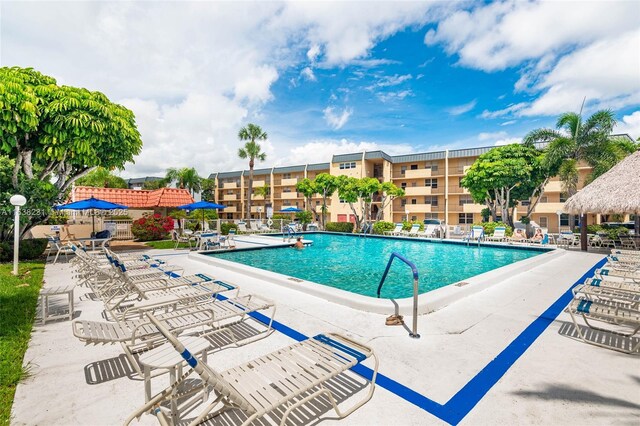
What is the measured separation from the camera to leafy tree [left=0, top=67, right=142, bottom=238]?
1055 cm

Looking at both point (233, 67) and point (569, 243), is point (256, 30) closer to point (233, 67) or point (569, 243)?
point (233, 67)

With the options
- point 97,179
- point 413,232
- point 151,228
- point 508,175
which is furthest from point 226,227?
point 97,179

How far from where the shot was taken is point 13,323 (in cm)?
496

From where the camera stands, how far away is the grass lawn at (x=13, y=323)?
3.19 metres

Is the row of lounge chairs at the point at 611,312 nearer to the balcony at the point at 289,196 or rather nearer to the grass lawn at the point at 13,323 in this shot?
the grass lawn at the point at 13,323

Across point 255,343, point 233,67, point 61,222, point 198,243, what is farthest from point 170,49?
point 61,222

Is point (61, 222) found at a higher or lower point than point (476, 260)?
higher

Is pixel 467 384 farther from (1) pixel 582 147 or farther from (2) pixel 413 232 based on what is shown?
(1) pixel 582 147

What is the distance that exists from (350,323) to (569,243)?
1983 centimetres

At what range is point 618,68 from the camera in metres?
15.1

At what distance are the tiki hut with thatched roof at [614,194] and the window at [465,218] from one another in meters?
23.4

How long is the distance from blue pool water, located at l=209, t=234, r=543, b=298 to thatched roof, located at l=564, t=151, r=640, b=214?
10.6ft

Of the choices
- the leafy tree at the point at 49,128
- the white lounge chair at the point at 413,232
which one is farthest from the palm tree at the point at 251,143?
the leafy tree at the point at 49,128

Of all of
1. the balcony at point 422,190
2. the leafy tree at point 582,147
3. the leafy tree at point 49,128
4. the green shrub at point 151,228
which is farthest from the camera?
the balcony at point 422,190
